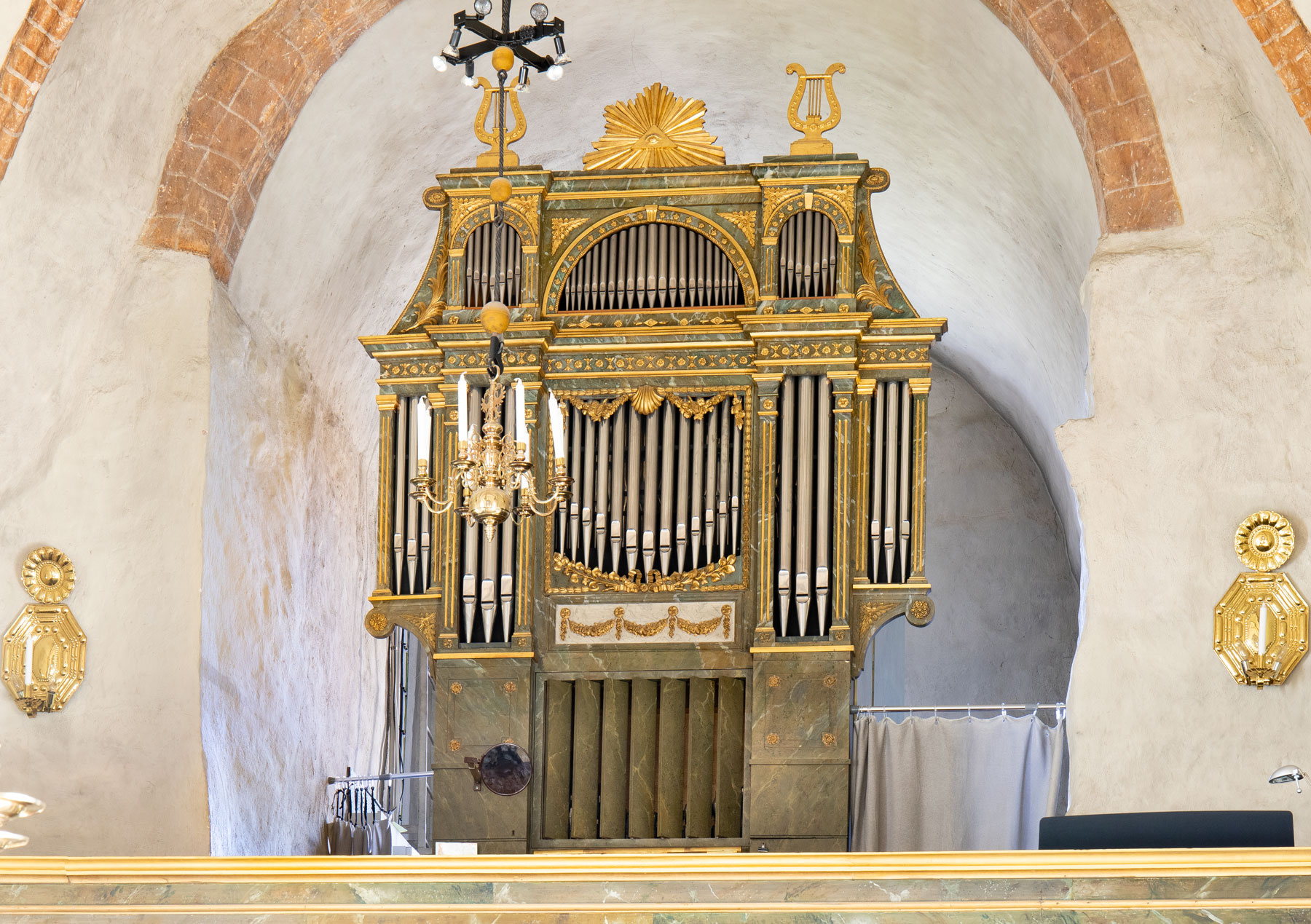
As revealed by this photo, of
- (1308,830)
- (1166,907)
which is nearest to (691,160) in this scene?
(1308,830)

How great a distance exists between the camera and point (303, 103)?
437 inches

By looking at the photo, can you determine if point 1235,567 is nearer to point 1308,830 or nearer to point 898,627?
point 1308,830

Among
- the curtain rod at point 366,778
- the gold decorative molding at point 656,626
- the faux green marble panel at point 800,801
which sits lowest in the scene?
the curtain rod at point 366,778

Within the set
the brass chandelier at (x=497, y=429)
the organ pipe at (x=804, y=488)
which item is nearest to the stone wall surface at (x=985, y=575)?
the organ pipe at (x=804, y=488)

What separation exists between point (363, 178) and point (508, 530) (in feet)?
9.54

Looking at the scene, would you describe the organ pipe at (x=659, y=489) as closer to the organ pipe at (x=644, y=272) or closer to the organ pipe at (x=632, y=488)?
the organ pipe at (x=632, y=488)

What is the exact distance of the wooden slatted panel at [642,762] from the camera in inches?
415

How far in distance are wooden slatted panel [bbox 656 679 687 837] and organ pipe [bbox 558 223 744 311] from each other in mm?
2287

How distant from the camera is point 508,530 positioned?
10.7 meters

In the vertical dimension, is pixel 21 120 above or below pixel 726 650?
above

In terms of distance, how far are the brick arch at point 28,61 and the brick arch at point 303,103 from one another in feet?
4.03

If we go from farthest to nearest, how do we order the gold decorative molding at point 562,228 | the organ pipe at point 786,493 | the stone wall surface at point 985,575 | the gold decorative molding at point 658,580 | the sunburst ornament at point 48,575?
the stone wall surface at point 985,575 < the gold decorative molding at point 562,228 < the gold decorative molding at point 658,580 < the organ pipe at point 786,493 < the sunburst ornament at point 48,575

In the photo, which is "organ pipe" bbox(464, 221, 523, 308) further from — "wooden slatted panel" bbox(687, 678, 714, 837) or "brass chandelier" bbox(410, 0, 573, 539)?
"wooden slatted panel" bbox(687, 678, 714, 837)

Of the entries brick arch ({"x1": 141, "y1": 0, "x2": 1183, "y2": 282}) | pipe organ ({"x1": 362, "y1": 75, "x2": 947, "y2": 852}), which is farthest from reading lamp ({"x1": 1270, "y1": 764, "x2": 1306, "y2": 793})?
brick arch ({"x1": 141, "y1": 0, "x2": 1183, "y2": 282})
